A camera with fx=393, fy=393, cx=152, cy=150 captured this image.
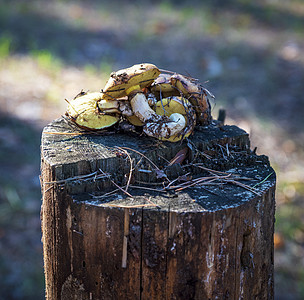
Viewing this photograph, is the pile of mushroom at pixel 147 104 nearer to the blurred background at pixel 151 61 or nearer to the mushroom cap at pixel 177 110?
the mushroom cap at pixel 177 110

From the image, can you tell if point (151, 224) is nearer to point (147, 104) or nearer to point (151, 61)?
point (147, 104)

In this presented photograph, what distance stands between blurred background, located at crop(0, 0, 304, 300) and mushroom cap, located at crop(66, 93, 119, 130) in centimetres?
166

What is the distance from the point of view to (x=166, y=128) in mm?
1851

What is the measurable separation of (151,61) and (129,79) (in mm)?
4161

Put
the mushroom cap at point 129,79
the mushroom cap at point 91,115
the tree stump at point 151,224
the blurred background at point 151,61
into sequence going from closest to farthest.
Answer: the tree stump at point 151,224 < the mushroom cap at point 129,79 < the mushroom cap at point 91,115 < the blurred background at point 151,61

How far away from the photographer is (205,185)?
1736 mm

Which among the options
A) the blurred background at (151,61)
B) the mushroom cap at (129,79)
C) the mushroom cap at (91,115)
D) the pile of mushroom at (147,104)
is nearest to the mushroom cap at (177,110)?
the pile of mushroom at (147,104)

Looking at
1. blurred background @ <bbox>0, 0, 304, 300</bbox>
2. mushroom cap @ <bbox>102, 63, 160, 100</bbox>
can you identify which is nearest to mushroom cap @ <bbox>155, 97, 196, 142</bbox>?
mushroom cap @ <bbox>102, 63, 160, 100</bbox>

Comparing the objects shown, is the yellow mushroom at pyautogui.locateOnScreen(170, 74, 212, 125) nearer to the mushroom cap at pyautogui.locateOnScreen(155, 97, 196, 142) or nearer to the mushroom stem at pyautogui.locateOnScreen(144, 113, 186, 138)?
the mushroom cap at pyautogui.locateOnScreen(155, 97, 196, 142)

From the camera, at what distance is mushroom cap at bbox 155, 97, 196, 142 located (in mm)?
1908

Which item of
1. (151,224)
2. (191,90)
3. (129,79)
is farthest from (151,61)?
(151,224)

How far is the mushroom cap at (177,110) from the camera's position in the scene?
75.1 inches

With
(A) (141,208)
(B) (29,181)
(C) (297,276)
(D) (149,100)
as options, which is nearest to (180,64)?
(B) (29,181)

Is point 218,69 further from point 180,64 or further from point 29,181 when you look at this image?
point 29,181
